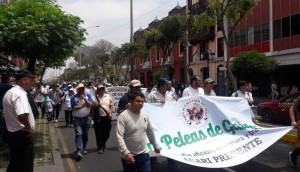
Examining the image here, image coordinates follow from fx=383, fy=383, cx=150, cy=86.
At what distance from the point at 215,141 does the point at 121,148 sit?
3.02 m

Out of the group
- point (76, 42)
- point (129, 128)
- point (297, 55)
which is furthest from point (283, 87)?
point (129, 128)

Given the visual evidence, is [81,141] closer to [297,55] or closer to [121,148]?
[121,148]

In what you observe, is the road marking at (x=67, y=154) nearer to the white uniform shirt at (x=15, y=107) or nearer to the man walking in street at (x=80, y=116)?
the man walking in street at (x=80, y=116)

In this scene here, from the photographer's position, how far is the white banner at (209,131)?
22.2 ft

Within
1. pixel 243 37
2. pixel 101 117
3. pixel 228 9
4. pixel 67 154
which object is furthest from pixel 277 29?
pixel 67 154

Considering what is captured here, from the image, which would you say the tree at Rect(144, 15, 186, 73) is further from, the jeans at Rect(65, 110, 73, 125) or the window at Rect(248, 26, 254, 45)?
the jeans at Rect(65, 110, 73, 125)

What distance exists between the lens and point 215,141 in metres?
7.27

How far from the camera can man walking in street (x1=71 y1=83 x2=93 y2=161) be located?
873cm

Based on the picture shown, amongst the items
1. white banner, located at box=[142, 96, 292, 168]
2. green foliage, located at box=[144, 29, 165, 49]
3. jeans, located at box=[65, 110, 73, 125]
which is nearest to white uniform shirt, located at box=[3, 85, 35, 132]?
white banner, located at box=[142, 96, 292, 168]

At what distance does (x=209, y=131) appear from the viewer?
747 centimetres

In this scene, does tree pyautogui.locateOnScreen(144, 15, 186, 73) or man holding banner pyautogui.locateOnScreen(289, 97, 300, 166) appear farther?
tree pyautogui.locateOnScreen(144, 15, 186, 73)

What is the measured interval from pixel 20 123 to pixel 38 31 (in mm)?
4370

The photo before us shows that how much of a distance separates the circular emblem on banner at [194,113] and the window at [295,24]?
72.7 ft

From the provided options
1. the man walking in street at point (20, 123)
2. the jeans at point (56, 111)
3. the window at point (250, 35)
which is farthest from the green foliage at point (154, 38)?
the man walking in street at point (20, 123)
